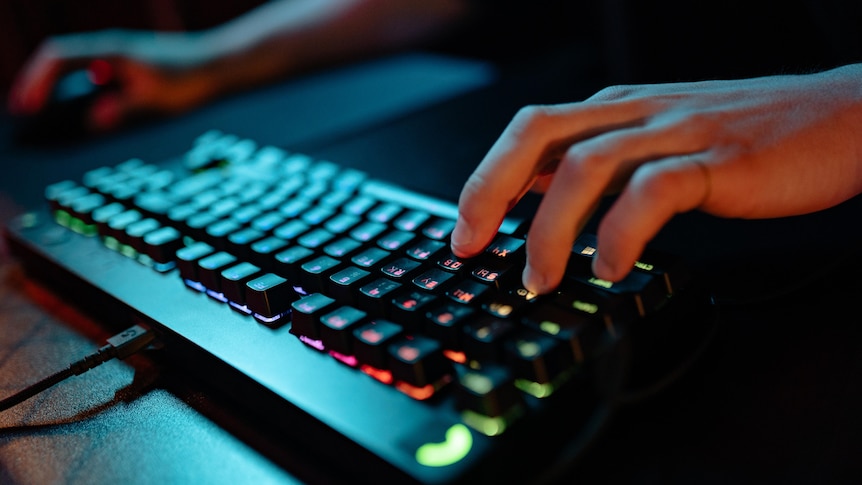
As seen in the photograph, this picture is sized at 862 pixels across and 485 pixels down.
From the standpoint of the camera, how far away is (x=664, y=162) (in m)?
0.39

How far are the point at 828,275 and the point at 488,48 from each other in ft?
3.47

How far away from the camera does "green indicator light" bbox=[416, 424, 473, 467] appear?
1.02 ft

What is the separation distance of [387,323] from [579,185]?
14cm

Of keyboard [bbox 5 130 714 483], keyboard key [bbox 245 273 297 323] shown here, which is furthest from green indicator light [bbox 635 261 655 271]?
keyboard key [bbox 245 273 297 323]

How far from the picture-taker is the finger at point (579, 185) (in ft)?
1.30

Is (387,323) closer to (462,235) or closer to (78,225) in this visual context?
(462,235)

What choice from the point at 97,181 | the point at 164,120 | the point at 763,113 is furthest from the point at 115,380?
the point at 164,120

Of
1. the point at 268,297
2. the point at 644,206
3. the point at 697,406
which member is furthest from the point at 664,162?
the point at 268,297

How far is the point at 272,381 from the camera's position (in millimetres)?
384

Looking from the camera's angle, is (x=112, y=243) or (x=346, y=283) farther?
(x=112, y=243)

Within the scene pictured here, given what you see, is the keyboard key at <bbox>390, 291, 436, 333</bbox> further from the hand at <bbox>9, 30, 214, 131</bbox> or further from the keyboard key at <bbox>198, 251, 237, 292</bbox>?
the hand at <bbox>9, 30, 214, 131</bbox>

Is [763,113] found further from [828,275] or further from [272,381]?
[272,381]

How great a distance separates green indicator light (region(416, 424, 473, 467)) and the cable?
0.26 metres

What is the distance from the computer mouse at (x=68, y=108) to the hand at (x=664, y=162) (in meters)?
0.82
